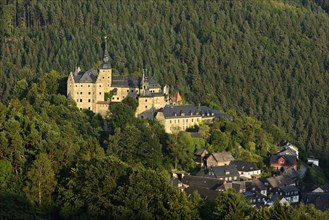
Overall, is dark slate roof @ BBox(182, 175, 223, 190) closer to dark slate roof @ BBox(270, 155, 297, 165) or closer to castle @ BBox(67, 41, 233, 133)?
castle @ BBox(67, 41, 233, 133)

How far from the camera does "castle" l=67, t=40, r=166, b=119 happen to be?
93.5 m

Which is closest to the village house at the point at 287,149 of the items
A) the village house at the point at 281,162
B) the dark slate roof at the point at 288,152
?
the dark slate roof at the point at 288,152

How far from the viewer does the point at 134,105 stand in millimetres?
91875

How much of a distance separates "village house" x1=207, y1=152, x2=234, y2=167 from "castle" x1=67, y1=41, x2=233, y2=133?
4841mm

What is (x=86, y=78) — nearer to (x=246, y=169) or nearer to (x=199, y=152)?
(x=199, y=152)

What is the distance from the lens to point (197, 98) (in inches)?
5413

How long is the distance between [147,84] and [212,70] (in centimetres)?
6999

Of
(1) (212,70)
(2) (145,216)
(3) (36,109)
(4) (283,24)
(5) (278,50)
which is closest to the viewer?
(2) (145,216)

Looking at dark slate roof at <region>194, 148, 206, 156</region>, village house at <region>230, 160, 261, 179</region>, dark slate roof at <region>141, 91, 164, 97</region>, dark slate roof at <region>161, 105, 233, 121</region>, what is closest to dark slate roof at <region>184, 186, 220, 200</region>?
dark slate roof at <region>194, 148, 206, 156</region>

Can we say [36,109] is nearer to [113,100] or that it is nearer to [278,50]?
[113,100]

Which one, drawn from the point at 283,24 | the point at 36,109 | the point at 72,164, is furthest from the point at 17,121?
the point at 283,24

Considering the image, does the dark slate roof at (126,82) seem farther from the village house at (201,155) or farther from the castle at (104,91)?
the village house at (201,155)

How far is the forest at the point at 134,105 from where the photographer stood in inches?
2731

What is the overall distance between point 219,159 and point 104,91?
14.9 m
